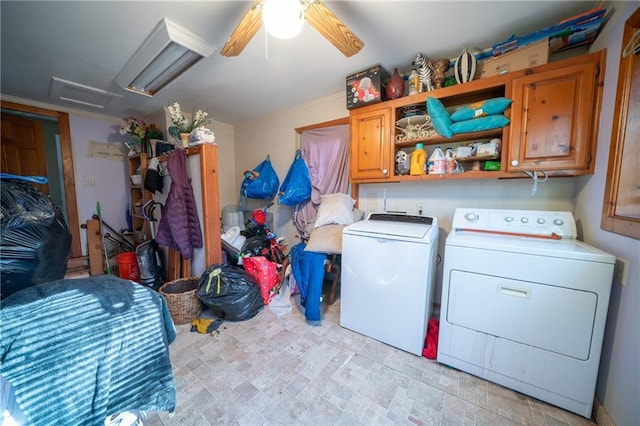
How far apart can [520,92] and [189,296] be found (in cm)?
293

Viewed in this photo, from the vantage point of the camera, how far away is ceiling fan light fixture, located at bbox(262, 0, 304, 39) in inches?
41.2

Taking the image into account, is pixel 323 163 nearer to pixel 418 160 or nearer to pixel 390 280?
pixel 418 160

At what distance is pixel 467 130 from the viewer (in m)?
Answer: 1.61

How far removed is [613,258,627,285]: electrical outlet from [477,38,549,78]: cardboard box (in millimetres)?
1243

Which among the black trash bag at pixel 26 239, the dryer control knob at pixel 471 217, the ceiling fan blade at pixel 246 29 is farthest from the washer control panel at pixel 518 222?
the black trash bag at pixel 26 239

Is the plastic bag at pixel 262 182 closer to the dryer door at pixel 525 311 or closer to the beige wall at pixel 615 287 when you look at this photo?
the dryer door at pixel 525 311

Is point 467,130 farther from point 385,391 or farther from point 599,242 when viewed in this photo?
point 385,391

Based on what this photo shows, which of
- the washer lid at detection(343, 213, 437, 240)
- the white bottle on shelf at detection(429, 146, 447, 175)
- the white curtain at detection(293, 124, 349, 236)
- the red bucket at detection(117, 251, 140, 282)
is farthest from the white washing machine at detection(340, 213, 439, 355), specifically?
the red bucket at detection(117, 251, 140, 282)

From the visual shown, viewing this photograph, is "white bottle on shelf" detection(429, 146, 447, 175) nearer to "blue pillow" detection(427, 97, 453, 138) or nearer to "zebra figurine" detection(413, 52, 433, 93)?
"blue pillow" detection(427, 97, 453, 138)

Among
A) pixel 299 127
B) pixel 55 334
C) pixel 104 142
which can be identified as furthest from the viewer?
pixel 104 142

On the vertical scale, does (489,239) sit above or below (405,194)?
below

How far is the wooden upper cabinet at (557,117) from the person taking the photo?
1.29m

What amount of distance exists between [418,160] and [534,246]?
3.20 ft

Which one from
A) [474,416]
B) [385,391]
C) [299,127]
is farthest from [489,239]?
[299,127]
